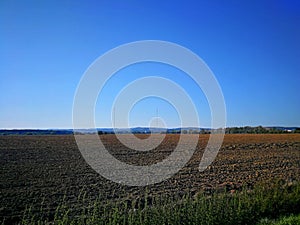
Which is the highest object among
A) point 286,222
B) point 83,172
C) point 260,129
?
point 260,129

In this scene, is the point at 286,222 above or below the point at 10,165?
below

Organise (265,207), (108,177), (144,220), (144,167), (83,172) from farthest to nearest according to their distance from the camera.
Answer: (144,167) < (83,172) < (108,177) < (265,207) < (144,220)

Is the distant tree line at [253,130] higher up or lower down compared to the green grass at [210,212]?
higher up

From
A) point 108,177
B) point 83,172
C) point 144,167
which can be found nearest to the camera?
point 108,177

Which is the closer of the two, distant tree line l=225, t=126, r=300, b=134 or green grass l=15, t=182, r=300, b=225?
green grass l=15, t=182, r=300, b=225

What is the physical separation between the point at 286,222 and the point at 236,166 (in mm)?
18128

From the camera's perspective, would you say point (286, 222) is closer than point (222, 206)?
Yes

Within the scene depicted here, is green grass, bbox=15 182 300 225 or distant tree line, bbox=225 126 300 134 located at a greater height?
distant tree line, bbox=225 126 300 134

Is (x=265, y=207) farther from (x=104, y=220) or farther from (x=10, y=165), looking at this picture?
(x=10, y=165)

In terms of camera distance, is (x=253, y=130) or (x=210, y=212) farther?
(x=253, y=130)

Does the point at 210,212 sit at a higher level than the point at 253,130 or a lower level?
lower

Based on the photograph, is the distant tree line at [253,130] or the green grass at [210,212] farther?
the distant tree line at [253,130]

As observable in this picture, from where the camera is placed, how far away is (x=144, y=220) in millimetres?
8125

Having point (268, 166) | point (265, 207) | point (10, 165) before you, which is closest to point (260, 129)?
Result: point (268, 166)
